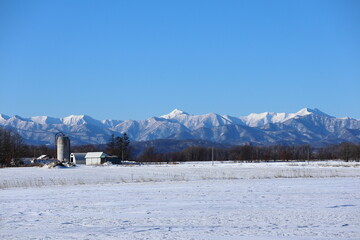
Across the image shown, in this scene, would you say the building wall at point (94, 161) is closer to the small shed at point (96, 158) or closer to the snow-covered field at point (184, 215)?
the small shed at point (96, 158)

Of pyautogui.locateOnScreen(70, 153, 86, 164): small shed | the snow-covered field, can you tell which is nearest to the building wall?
pyautogui.locateOnScreen(70, 153, 86, 164): small shed

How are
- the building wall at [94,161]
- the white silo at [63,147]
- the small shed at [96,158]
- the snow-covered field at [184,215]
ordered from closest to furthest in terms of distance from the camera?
the snow-covered field at [184,215] → the white silo at [63,147] → the building wall at [94,161] → the small shed at [96,158]

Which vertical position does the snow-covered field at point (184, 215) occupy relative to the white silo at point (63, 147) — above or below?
below

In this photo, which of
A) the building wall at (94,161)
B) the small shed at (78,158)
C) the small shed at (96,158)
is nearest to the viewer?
the building wall at (94,161)

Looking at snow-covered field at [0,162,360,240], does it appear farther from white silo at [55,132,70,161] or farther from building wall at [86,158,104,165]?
building wall at [86,158,104,165]

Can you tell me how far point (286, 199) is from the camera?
21.0 metres

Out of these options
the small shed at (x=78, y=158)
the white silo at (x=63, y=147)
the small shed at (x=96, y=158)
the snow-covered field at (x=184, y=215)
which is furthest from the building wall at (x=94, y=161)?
the snow-covered field at (x=184, y=215)

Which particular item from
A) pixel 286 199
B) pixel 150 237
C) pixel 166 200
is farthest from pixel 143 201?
pixel 150 237

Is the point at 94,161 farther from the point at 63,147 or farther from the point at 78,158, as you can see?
the point at 63,147

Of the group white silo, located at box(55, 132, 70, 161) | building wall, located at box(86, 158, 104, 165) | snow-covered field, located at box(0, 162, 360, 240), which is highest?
white silo, located at box(55, 132, 70, 161)

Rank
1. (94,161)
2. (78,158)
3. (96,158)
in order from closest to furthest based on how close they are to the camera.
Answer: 1. (94,161)
2. (96,158)
3. (78,158)

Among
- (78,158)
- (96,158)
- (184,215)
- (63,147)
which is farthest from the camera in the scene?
(78,158)

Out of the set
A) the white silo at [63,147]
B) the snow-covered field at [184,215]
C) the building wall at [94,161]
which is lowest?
the building wall at [94,161]

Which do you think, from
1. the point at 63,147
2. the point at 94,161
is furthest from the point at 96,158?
the point at 63,147
